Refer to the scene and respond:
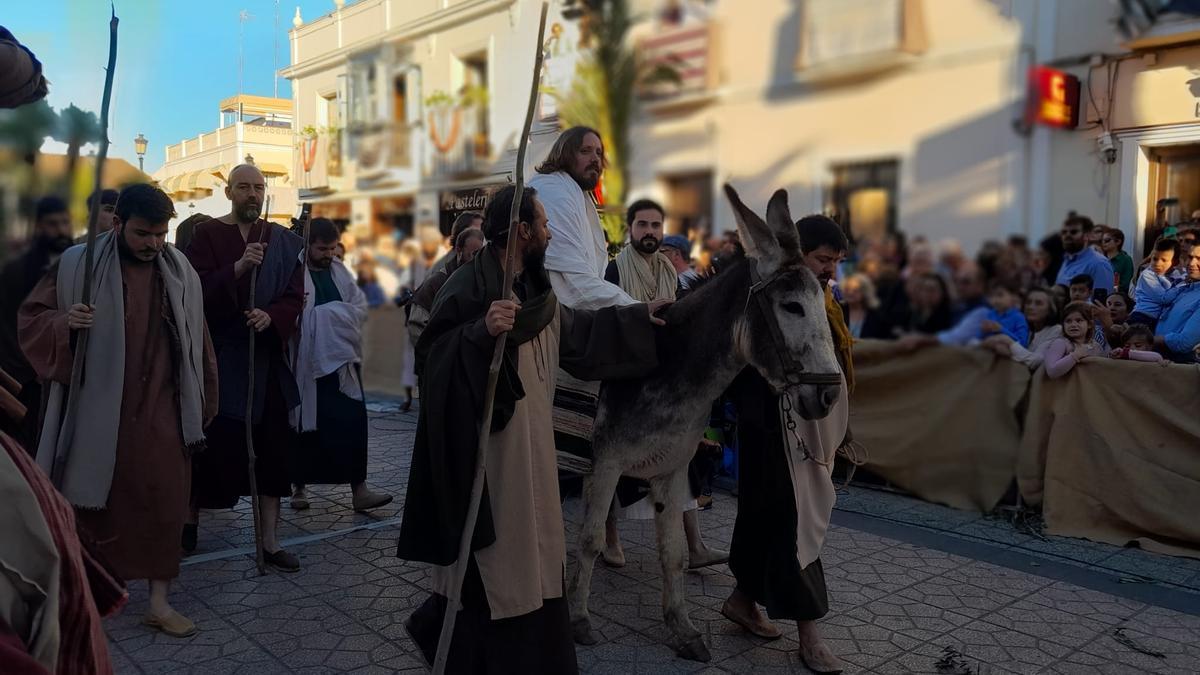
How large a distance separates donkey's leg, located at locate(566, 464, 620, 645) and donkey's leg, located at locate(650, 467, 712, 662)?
24 centimetres

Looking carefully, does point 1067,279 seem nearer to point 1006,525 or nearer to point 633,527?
point 633,527

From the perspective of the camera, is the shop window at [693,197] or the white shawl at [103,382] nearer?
the shop window at [693,197]

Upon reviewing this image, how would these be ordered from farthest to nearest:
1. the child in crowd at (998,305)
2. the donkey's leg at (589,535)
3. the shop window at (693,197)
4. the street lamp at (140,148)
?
the donkey's leg at (589,535), the street lamp at (140,148), the shop window at (693,197), the child in crowd at (998,305)

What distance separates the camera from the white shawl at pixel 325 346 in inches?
212

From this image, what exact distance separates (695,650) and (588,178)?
209cm

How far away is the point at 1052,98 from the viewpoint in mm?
736

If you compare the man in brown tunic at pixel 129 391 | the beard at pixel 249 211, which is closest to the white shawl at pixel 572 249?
the man in brown tunic at pixel 129 391

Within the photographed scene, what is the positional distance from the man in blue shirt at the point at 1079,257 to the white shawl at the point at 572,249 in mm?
2528

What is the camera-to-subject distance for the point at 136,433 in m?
3.78

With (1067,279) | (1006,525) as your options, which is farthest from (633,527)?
(1067,279)

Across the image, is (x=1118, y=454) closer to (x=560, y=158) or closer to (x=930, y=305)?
(x=560, y=158)

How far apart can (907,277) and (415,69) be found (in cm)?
104

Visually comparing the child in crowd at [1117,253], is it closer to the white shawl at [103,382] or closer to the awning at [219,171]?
the awning at [219,171]

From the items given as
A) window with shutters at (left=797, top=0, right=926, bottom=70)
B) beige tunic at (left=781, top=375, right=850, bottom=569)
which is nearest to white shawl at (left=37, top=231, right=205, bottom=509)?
beige tunic at (left=781, top=375, right=850, bottom=569)
